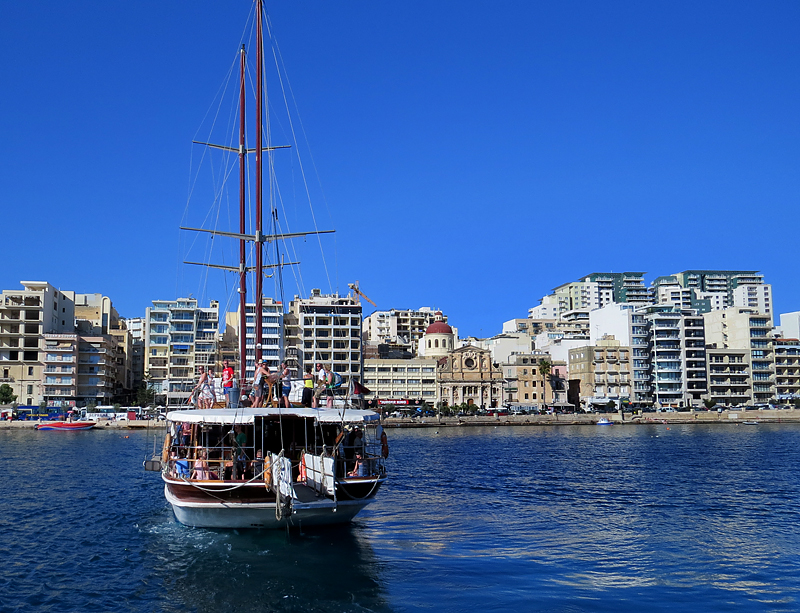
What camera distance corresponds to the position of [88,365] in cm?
12888

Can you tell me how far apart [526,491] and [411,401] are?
112m

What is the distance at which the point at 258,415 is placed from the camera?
25641 mm

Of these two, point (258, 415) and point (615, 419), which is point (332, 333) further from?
point (258, 415)

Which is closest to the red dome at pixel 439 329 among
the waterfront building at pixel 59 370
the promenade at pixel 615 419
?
the promenade at pixel 615 419

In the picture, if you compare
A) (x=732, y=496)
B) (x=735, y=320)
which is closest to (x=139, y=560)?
(x=732, y=496)

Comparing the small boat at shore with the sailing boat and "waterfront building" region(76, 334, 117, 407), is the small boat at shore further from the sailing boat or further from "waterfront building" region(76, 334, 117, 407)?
the sailing boat

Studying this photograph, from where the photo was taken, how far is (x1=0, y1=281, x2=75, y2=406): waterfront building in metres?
124

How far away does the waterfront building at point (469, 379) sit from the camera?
154 meters

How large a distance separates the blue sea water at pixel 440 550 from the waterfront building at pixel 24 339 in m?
86.5

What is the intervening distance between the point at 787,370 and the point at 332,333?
90.4 m

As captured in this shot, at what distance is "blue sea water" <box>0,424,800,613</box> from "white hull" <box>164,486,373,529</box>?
47 cm

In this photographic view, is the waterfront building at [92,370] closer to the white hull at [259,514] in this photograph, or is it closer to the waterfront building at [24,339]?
the waterfront building at [24,339]

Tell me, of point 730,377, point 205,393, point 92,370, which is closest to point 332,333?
point 92,370

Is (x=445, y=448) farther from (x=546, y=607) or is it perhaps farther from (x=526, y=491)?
(x=546, y=607)
